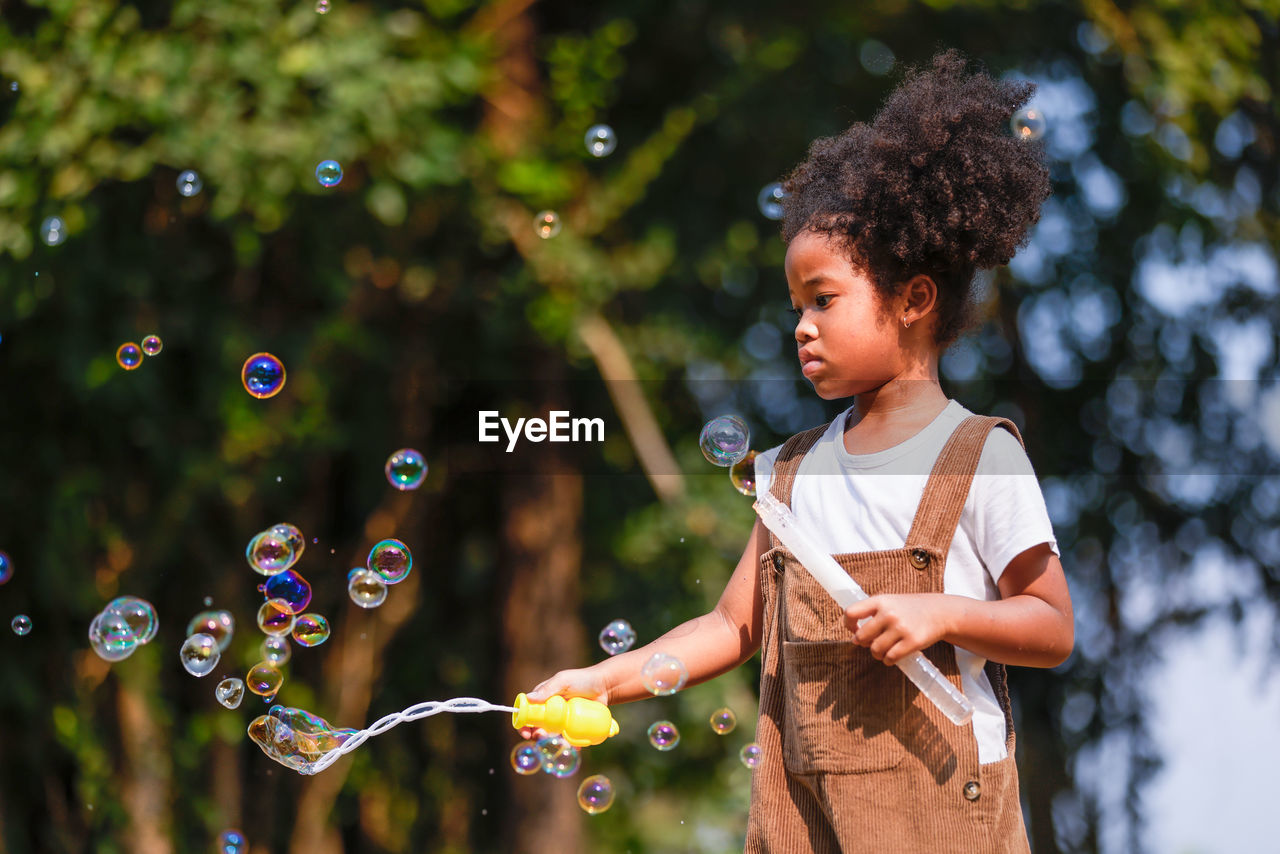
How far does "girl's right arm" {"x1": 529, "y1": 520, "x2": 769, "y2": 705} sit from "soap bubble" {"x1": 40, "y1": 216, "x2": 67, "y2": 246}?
268cm

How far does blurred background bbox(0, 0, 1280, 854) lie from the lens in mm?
3730

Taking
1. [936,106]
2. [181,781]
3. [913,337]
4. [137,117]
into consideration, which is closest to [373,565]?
[913,337]

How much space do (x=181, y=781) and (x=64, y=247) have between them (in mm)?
1984

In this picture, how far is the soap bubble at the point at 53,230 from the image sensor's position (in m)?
3.47

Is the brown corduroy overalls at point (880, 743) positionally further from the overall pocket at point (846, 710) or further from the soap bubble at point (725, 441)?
the soap bubble at point (725, 441)

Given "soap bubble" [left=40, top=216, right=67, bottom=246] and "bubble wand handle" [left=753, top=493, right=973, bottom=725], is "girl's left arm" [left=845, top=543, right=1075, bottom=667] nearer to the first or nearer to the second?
"bubble wand handle" [left=753, top=493, right=973, bottom=725]

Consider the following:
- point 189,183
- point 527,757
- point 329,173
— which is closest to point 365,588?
point 527,757

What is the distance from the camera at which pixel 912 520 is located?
52.5 inches

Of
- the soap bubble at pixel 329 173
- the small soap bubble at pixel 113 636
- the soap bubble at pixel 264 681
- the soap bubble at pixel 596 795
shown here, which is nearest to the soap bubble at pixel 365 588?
the soap bubble at pixel 264 681

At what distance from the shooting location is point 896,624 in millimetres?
1188

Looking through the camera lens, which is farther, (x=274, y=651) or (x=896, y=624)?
(x=274, y=651)

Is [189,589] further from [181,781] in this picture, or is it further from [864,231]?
[864,231]

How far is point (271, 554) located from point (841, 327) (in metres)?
1.30

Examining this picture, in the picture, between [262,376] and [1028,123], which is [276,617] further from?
[1028,123]
